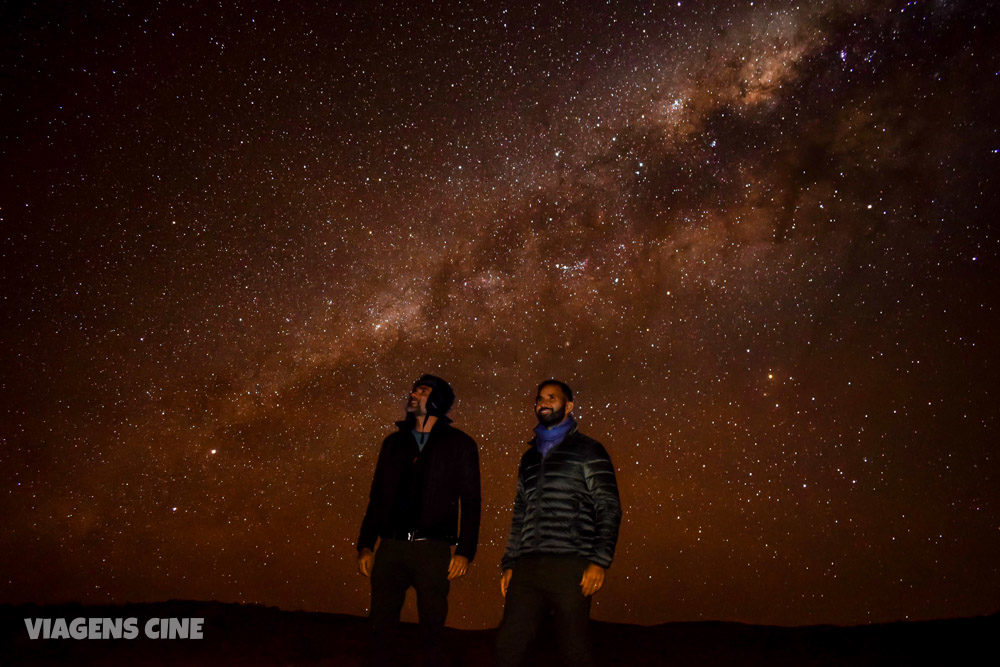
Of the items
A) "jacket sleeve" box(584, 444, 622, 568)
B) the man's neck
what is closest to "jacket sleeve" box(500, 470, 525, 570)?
"jacket sleeve" box(584, 444, 622, 568)

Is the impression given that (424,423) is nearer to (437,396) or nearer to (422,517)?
(437,396)

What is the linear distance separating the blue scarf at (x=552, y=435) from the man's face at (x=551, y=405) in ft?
0.10

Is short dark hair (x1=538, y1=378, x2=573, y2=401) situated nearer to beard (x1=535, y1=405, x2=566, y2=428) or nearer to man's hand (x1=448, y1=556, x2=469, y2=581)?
beard (x1=535, y1=405, x2=566, y2=428)

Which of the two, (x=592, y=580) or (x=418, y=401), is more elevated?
(x=418, y=401)

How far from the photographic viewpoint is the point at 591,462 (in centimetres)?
374

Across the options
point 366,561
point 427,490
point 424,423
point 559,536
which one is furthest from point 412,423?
point 559,536

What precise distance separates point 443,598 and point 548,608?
2.11 ft

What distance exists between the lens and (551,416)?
3918 millimetres

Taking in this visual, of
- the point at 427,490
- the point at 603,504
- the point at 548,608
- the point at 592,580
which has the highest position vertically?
the point at 427,490

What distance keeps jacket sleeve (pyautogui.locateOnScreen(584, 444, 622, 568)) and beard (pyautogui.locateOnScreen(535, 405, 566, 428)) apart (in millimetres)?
300

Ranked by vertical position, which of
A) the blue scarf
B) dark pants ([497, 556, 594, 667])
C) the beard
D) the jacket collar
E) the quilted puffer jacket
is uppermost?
the jacket collar

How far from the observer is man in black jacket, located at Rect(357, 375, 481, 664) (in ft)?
12.4

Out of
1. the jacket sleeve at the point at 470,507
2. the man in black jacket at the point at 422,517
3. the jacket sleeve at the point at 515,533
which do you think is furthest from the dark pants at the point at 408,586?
the jacket sleeve at the point at 515,533

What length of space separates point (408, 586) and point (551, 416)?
1.31 m
